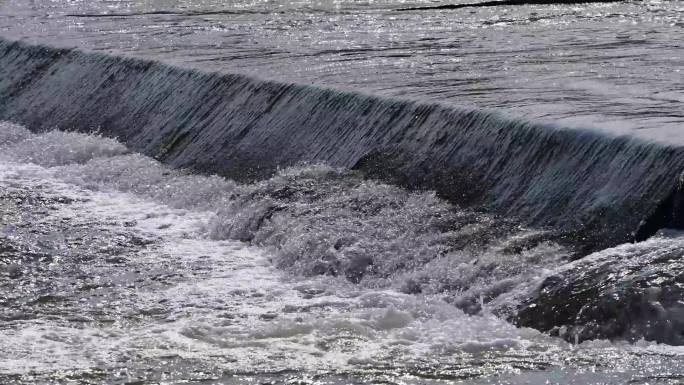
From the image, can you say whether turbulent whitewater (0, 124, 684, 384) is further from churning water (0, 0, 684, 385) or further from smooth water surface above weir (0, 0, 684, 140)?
smooth water surface above weir (0, 0, 684, 140)

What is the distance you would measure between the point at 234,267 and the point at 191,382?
235 centimetres

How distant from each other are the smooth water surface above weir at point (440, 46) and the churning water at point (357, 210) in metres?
0.05

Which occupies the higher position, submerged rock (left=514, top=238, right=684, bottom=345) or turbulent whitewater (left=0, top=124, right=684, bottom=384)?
submerged rock (left=514, top=238, right=684, bottom=345)

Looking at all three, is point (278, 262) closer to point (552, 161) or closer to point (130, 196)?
point (552, 161)

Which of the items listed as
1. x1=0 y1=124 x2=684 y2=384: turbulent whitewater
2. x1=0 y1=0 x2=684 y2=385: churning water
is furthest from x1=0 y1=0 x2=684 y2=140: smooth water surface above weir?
x1=0 y1=124 x2=684 y2=384: turbulent whitewater

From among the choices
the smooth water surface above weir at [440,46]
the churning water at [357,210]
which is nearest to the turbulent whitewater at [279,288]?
the churning water at [357,210]

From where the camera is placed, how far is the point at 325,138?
10.2 metres

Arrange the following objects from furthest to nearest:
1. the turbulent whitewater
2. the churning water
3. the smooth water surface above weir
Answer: the smooth water surface above weir, the churning water, the turbulent whitewater

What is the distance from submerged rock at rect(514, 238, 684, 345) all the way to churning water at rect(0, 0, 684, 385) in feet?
0.04

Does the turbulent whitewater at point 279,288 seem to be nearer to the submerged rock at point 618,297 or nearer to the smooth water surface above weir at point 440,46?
the submerged rock at point 618,297

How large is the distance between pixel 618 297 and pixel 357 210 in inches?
105

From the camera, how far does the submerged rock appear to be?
633 centimetres

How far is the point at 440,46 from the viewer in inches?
507

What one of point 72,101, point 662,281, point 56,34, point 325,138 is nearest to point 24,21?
point 56,34
